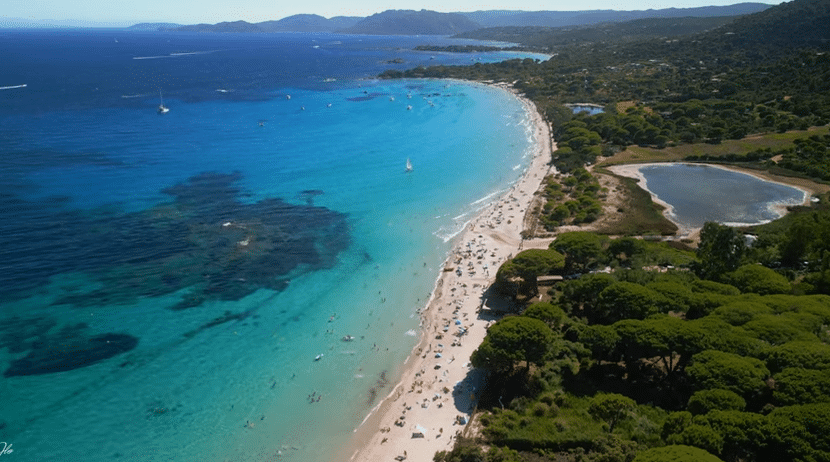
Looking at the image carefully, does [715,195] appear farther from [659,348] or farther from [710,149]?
[659,348]

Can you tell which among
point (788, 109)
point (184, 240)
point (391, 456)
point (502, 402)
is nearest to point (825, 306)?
point (502, 402)

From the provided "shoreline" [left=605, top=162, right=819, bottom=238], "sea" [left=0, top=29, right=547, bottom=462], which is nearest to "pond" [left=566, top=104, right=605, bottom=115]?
"sea" [left=0, top=29, right=547, bottom=462]

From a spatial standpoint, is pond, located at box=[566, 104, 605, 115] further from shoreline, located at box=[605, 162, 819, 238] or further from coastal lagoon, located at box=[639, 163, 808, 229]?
coastal lagoon, located at box=[639, 163, 808, 229]

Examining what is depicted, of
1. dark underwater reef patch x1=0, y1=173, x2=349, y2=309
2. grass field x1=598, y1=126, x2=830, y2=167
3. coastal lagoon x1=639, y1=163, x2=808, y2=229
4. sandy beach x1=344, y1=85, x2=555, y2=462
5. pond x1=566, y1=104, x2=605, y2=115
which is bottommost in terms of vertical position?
sandy beach x1=344, y1=85, x2=555, y2=462

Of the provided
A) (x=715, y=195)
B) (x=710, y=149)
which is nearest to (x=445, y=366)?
(x=715, y=195)

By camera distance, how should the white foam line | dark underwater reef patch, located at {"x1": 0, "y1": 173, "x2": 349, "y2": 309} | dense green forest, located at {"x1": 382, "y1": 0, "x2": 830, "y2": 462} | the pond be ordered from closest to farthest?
dense green forest, located at {"x1": 382, "y1": 0, "x2": 830, "y2": 462}
dark underwater reef patch, located at {"x1": 0, "y1": 173, "x2": 349, "y2": 309}
the white foam line
the pond

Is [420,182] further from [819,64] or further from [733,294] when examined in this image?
[819,64]
